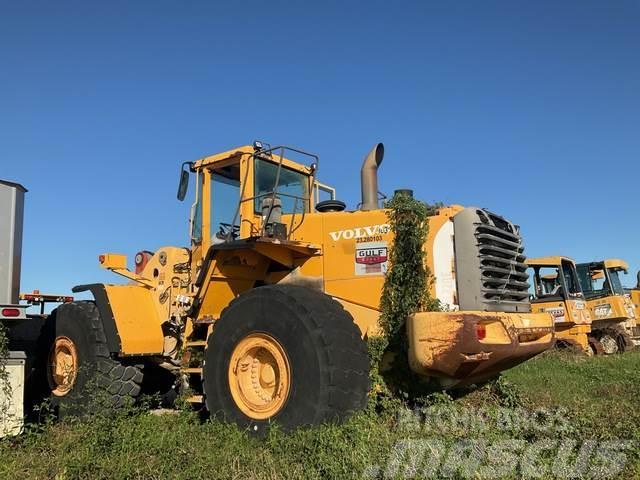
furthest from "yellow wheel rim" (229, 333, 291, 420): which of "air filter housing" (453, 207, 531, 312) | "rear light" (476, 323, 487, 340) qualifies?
"air filter housing" (453, 207, 531, 312)

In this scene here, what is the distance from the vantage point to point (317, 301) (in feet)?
19.4

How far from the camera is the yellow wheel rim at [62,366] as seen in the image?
7848mm

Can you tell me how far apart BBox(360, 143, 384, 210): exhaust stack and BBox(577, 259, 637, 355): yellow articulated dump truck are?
44.4 ft

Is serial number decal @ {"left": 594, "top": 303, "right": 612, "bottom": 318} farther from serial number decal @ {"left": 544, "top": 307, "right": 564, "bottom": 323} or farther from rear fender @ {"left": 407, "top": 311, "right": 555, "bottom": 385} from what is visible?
rear fender @ {"left": 407, "top": 311, "right": 555, "bottom": 385}

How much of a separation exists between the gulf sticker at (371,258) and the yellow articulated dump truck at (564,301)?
453 inches

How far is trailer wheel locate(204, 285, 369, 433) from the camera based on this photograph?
5402 mm

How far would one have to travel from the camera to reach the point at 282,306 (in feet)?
19.4

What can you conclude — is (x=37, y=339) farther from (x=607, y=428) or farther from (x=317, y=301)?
(x=607, y=428)

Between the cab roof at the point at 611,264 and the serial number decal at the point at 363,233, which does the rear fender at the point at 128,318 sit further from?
the cab roof at the point at 611,264

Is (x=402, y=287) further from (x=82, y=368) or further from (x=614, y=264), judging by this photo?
(x=614, y=264)

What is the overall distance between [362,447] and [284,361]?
1439 millimetres

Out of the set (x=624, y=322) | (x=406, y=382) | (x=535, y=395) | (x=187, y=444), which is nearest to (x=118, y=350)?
(x=187, y=444)

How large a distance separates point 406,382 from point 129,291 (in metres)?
4.08

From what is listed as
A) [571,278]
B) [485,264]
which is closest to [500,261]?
[485,264]
